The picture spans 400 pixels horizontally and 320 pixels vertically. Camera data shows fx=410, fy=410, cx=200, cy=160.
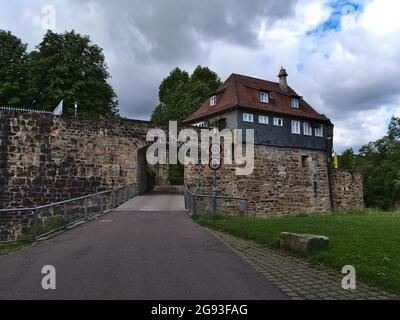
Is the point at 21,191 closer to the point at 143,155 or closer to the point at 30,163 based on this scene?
the point at 30,163

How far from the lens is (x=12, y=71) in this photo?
3447 centimetres

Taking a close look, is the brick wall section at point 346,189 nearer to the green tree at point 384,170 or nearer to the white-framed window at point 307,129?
the white-framed window at point 307,129

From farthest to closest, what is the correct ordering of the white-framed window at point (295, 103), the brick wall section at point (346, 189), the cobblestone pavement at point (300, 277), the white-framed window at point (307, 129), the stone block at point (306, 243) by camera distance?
the brick wall section at point (346, 189) < the white-framed window at point (295, 103) < the white-framed window at point (307, 129) < the stone block at point (306, 243) < the cobblestone pavement at point (300, 277)

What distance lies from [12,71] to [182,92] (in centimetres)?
1822

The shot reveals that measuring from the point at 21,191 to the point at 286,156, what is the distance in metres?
18.8

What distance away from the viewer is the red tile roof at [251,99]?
30.4 metres

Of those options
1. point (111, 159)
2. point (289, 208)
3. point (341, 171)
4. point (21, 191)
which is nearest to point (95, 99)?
point (111, 159)

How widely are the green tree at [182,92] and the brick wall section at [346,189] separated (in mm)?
15967

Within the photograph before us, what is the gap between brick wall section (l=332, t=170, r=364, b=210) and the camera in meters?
35.5

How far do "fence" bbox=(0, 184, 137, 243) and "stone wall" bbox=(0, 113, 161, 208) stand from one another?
50.8 inches

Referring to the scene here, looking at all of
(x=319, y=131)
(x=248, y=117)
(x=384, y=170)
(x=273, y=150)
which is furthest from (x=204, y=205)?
(x=384, y=170)

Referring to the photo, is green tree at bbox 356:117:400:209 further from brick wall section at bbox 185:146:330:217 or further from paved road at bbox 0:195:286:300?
paved road at bbox 0:195:286:300

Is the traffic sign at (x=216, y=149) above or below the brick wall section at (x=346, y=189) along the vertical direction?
above

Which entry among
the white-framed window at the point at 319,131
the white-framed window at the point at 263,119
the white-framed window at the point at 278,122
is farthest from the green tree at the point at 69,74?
the white-framed window at the point at 319,131
